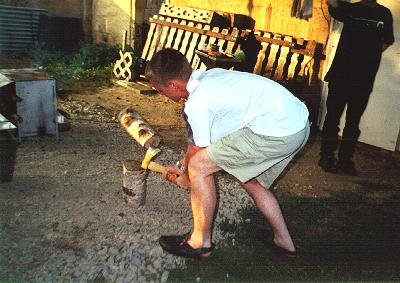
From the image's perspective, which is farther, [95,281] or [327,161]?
[327,161]

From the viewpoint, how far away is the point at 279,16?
7.44 meters

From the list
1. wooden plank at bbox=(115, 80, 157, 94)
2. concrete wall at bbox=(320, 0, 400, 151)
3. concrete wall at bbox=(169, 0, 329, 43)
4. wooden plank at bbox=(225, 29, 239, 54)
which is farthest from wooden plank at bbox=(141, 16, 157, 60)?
concrete wall at bbox=(320, 0, 400, 151)

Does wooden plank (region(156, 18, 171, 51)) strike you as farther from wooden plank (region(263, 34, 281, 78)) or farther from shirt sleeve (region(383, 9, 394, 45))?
shirt sleeve (region(383, 9, 394, 45))

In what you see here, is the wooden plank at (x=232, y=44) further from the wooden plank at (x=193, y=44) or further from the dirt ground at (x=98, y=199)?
the dirt ground at (x=98, y=199)

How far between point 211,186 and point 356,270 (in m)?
1.51

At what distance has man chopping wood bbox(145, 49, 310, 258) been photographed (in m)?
2.64

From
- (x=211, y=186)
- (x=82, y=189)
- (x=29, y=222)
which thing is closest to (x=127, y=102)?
(x=82, y=189)

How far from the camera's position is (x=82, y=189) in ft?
12.9

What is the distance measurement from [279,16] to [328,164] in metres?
3.49

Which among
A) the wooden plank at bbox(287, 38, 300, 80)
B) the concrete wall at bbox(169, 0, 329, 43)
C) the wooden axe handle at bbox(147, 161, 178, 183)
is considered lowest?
the wooden axe handle at bbox(147, 161, 178, 183)

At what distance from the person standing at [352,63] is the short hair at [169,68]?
3088mm

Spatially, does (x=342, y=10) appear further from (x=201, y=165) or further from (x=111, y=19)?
(x=111, y=19)

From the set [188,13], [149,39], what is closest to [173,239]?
[188,13]

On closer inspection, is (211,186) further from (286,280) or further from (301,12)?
(301,12)
